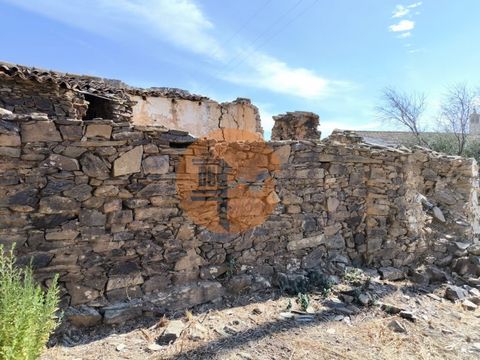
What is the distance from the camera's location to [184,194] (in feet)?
11.5

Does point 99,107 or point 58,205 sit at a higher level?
point 99,107

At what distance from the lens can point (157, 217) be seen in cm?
337

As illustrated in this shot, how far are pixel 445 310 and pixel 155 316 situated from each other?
10.4 feet

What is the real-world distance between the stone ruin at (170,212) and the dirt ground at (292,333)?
0.22 metres

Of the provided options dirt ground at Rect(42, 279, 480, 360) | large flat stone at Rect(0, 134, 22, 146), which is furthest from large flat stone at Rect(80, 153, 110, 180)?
dirt ground at Rect(42, 279, 480, 360)

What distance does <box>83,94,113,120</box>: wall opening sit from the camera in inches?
243

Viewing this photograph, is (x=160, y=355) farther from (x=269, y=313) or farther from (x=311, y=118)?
(x=311, y=118)

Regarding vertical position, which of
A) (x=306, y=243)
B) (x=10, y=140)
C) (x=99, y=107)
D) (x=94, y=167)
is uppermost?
(x=99, y=107)

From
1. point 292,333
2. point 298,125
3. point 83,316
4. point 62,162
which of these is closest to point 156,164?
point 62,162

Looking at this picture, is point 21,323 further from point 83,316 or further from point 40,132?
point 40,132

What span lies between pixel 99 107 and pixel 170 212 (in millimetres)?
3793

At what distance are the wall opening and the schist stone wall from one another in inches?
131

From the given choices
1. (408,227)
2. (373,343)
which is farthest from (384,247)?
(373,343)

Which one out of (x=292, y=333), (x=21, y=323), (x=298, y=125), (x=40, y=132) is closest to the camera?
(x=21, y=323)
